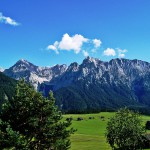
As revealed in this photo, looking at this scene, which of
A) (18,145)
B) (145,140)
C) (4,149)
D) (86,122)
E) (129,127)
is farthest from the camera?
(86,122)

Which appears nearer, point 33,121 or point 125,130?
point 33,121

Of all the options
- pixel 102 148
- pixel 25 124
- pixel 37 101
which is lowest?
pixel 102 148

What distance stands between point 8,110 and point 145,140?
55.8m

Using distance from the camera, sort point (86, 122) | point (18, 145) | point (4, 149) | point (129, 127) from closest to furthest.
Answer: point (18, 145), point (4, 149), point (129, 127), point (86, 122)

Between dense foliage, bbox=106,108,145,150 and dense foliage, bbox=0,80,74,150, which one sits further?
dense foliage, bbox=106,108,145,150

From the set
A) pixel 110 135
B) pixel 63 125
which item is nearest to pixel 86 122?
pixel 110 135

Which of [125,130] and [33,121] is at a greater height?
[33,121]

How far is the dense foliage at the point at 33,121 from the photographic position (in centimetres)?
3641

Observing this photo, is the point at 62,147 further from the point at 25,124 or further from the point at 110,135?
the point at 110,135

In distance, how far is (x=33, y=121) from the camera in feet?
118

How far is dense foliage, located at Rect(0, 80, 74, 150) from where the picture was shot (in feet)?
119

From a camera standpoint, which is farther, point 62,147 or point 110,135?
point 110,135

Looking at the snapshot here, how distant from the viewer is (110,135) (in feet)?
215

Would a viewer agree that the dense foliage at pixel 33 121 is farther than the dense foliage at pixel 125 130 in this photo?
No
